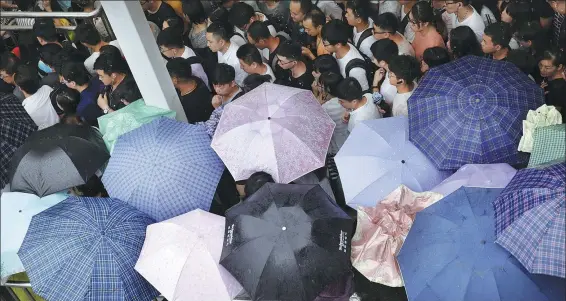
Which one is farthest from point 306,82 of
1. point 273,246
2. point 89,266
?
point 89,266

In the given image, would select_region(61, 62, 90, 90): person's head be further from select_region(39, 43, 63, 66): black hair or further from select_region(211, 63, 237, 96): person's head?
select_region(211, 63, 237, 96): person's head

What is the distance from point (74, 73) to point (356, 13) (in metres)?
2.99

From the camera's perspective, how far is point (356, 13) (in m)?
6.93

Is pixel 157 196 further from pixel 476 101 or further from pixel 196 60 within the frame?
pixel 476 101

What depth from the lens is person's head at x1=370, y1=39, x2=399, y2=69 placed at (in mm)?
6254

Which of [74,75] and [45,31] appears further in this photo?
[45,31]

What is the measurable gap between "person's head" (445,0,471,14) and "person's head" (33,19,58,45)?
4.45 metres

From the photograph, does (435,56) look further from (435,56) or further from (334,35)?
(334,35)

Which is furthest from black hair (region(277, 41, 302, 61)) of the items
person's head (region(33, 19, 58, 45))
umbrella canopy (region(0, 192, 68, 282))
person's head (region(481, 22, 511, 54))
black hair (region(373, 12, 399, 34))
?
person's head (region(33, 19, 58, 45))

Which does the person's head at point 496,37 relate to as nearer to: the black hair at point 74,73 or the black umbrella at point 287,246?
the black umbrella at point 287,246

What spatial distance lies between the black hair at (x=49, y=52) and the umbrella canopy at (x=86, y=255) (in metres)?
2.79

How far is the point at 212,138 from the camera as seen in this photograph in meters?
5.87

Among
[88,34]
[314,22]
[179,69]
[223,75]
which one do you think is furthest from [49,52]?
[314,22]

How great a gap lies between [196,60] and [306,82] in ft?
4.03
